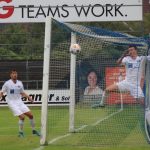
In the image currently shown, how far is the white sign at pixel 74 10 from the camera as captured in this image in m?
28.6

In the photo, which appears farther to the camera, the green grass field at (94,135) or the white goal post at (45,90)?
the white goal post at (45,90)

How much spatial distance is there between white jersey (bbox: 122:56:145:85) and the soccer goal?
249mm

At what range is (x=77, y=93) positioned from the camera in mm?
16516

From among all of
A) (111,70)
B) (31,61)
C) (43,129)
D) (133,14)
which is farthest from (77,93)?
(31,61)

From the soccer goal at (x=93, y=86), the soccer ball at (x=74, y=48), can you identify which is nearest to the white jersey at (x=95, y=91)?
the soccer goal at (x=93, y=86)

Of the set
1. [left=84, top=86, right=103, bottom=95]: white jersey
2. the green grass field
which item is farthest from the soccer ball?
the green grass field

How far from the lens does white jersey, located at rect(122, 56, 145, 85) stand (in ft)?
47.1

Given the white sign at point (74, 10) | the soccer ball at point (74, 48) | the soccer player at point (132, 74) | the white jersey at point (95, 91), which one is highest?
the white sign at point (74, 10)

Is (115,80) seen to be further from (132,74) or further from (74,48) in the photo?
(74,48)

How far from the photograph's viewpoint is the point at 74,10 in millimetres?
28922

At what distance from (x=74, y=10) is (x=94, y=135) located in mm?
14290

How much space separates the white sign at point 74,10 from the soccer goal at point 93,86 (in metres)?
12.0

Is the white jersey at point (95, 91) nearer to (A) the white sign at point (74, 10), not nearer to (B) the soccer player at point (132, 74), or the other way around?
(B) the soccer player at point (132, 74)

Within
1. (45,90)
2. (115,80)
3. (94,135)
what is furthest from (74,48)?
(94,135)
